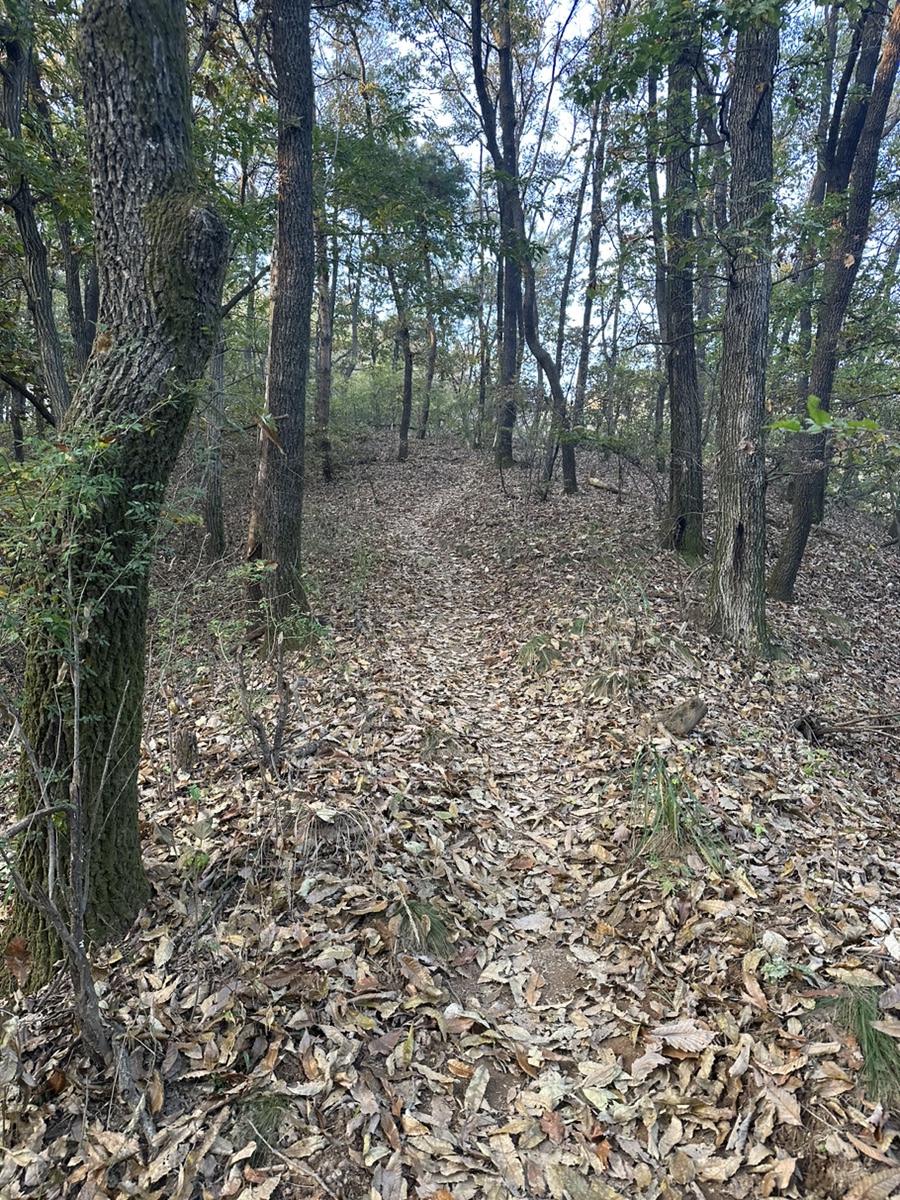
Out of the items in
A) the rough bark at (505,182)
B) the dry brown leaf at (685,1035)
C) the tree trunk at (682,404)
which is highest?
the rough bark at (505,182)

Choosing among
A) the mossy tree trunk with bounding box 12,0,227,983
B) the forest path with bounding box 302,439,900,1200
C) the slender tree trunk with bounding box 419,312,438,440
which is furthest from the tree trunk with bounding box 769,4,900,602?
the slender tree trunk with bounding box 419,312,438,440

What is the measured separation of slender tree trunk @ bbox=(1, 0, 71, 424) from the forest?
4 centimetres

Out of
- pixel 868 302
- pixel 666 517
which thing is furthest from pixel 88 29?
pixel 868 302

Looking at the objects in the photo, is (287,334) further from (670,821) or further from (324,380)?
(324,380)

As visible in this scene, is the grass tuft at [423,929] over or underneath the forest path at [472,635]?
underneath

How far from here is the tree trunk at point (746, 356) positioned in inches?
219

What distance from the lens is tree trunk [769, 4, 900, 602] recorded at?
809 cm

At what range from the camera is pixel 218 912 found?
10.1 feet

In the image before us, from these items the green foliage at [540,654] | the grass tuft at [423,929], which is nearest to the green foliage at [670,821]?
the grass tuft at [423,929]

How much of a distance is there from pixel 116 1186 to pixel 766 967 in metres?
2.80

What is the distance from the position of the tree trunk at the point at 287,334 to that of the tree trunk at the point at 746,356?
4.11 meters

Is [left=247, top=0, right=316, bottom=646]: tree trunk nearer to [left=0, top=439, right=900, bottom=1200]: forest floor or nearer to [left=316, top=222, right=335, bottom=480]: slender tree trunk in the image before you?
[left=0, top=439, right=900, bottom=1200]: forest floor

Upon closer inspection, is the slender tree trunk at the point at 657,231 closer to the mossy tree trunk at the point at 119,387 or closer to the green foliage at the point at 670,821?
the mossy tree trunk at the point at 119,387

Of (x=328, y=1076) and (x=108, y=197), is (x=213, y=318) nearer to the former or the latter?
(x=108, y=197)
